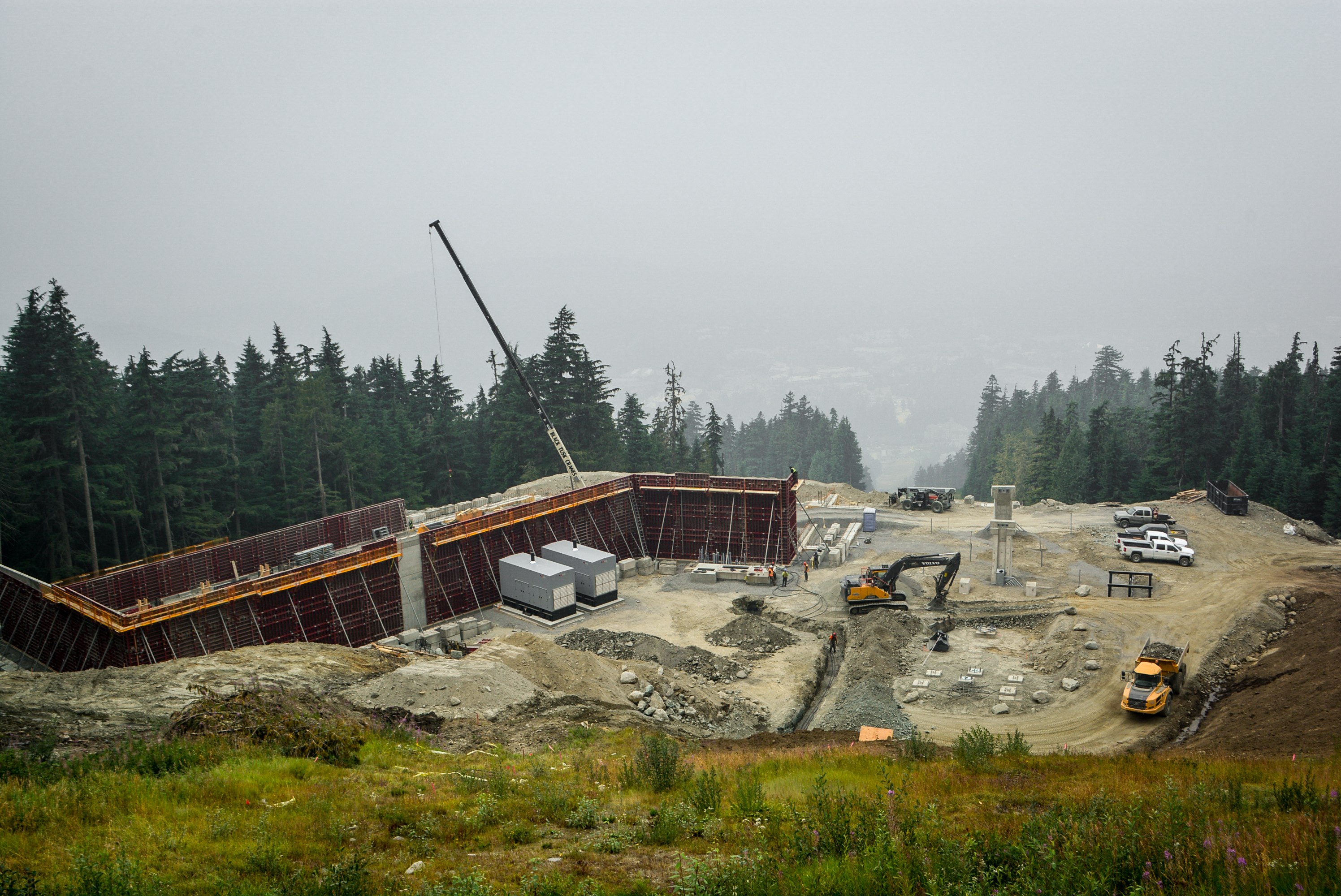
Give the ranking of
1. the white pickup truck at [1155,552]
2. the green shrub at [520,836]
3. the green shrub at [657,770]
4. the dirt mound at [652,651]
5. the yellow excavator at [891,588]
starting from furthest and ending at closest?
the white pickup truck at [1155,552] → the yellow excavator at [891,588] → the dirt mound at [652,651] → the green shrub at [657,770] → the green shrub at [520,836]

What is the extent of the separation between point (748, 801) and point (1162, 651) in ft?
Result: 85.3

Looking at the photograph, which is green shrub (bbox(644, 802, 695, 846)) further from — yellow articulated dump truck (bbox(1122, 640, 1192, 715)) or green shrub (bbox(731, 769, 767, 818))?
yellow articulated dump truck (bbox(1122, 640, 1192, 715))

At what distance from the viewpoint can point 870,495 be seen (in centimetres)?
6756

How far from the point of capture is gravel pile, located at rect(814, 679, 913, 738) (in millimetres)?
26859

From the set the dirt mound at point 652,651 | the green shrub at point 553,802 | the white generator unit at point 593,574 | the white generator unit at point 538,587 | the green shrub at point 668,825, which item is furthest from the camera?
the white generator unit at point 593,574

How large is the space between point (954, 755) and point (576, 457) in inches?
2479

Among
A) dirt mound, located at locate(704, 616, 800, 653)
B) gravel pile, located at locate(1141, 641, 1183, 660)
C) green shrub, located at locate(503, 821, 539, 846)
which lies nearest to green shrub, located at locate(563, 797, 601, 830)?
green shrub, located at locate(503, 821, 539, 846)

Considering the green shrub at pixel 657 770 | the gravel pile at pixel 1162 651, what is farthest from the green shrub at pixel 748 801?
the gravel pile at pixel 1162 651

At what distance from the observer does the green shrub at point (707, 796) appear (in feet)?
40.1

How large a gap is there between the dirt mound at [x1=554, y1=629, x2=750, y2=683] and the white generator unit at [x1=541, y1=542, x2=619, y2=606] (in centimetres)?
402

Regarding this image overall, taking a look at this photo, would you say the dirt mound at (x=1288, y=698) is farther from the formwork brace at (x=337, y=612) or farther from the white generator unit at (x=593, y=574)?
the formwork brace at (x=337, y=612)

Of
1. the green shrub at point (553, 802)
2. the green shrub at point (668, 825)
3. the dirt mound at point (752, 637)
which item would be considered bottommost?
the dirt mound at point (752, 637)

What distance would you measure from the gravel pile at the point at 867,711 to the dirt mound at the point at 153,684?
16.2 meters

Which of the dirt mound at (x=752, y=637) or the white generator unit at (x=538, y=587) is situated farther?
the white generator unit at (x=538, y=587)
